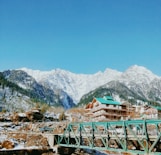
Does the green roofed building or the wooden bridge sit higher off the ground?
the green roofed building

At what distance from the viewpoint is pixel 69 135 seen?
59.9 metres

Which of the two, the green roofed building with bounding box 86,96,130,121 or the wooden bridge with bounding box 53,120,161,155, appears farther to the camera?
the green roofed building with bounding box 86,96,130,121

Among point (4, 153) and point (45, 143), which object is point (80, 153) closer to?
point (45, 143)

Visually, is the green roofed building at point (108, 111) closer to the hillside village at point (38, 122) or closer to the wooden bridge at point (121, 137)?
the hillside village at point (38, 122)

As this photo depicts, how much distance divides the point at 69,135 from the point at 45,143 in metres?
8.13

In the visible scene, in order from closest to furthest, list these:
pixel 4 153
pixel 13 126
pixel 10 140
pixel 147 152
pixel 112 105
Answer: pixel 147 152 → pixel 4 153 → pixel 10 140 → pixel 13 126 → pixel 112 105

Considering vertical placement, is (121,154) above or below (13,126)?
below

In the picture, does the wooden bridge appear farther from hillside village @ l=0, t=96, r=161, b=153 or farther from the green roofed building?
the green roofed building

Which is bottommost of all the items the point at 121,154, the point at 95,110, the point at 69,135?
the point at 121,154

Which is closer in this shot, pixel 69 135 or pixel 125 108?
pixel 69 135

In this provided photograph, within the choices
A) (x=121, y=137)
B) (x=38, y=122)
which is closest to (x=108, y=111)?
(x=38, y=122)

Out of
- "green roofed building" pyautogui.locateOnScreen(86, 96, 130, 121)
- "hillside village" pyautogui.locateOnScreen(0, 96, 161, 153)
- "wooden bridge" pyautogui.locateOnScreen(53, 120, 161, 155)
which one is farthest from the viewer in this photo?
"green roofed building" pyautogui.locateOnScreen(86, 96, 130, 121)

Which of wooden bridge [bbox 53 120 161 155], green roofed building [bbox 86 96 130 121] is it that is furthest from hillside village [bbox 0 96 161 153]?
wooden bridge [bbox 53 120 161 155]

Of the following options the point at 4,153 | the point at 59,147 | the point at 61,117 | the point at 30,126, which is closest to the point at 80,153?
the point at 59,147
